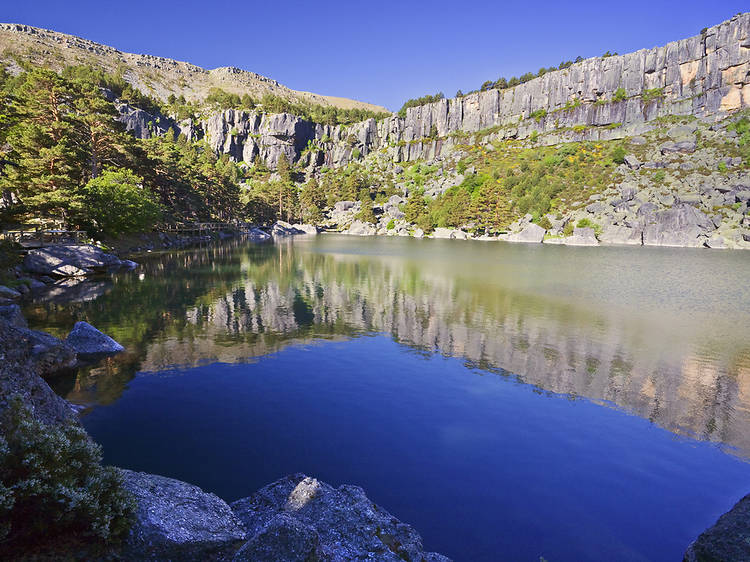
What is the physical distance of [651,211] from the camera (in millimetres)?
102438

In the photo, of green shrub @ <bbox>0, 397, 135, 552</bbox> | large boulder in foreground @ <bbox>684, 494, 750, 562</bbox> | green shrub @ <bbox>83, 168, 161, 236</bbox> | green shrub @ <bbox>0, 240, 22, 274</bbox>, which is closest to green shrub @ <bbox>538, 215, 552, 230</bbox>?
green shrub @ <bbox>83, 168, 161, 236</bbox>

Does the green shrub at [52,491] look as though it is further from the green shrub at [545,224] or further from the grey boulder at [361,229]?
the grey boulder at [361,229]

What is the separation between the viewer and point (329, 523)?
255 inches

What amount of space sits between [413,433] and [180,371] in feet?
34.2

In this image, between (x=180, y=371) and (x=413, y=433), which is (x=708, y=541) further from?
(x=180, y=371)

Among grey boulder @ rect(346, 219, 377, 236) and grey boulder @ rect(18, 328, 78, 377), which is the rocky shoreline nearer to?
grey boulder @ rect(18, 328, 78, 377)

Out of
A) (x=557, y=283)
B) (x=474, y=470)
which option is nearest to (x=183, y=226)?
(x=557, y=283)

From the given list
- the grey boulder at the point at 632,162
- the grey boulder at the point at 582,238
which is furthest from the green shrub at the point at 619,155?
the grey boulder at the point at 582,238

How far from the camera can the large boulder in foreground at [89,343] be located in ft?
57.5

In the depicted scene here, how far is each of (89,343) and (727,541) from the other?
71.7ft

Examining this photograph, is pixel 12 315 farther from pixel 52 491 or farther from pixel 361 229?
pixel 361 229

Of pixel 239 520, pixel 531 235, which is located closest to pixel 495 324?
pixel 239 520

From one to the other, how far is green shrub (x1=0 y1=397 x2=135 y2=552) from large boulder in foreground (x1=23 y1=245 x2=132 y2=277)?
4189 centimetres

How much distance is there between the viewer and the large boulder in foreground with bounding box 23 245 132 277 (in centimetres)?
3706
